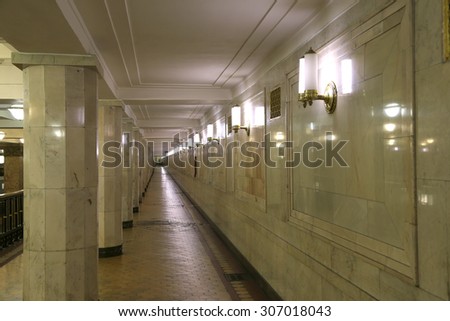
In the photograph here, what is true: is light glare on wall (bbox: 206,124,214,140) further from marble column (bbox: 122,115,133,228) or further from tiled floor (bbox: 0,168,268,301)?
tiled floor (bbox: 0,168,268,301)

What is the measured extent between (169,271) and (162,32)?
4.32 metres

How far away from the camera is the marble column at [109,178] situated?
9070 millimetres

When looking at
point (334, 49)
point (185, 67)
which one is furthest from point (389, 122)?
point (185, 67)

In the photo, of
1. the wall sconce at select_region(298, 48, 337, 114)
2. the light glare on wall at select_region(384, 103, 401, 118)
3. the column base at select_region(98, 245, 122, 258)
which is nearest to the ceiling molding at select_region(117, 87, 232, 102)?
the column base at select_region(98, 245, 122, 258)

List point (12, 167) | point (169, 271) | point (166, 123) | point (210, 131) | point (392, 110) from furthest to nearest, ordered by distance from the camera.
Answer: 1. point (166, 123)
2. point (12, 167)
3. point (210, 131)
4. point (169, 271)
5. point (392, 110)

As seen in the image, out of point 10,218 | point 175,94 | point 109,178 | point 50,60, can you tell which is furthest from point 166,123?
point 50,60

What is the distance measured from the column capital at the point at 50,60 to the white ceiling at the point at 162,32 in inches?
5.4

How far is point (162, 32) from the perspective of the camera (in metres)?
5.18

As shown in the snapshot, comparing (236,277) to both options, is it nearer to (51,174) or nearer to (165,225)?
(51,174)

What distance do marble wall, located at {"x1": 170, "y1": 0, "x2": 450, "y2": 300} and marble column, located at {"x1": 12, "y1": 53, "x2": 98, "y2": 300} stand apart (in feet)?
8.91

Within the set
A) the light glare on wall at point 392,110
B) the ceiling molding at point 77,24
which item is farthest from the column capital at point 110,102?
the light glare on wall at point 392,110

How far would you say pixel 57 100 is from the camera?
4.91 m

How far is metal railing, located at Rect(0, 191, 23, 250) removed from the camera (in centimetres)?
917

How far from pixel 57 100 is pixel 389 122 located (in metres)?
3.72
